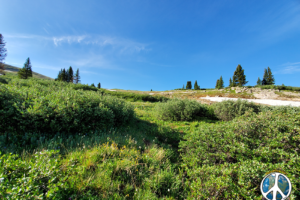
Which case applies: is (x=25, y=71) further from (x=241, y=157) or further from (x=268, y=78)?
(x=268, y=78)

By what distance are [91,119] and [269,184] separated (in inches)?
222

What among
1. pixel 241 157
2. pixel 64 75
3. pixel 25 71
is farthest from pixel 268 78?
pixel 25 71

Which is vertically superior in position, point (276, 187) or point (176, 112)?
point (176, 112)

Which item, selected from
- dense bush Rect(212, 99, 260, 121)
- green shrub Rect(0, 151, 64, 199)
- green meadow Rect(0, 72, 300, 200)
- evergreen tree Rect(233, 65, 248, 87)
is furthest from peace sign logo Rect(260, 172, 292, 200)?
evergreen tree Rect(233, 65, 248, 87)

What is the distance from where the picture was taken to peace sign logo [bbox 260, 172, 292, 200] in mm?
1259

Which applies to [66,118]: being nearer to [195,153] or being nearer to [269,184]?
[195,153]

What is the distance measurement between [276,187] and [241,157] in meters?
2.56

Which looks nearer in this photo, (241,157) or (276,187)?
(276,187)

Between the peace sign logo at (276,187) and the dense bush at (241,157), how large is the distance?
1049mm

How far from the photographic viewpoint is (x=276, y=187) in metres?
1.32

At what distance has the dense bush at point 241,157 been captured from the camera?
255cm

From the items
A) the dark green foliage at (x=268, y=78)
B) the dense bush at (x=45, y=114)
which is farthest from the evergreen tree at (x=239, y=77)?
the dense bush at (x=45, y=114)

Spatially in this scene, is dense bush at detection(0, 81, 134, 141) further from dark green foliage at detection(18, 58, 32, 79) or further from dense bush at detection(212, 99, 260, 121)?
dark green foliage at detection(18, 58, 32, 79)

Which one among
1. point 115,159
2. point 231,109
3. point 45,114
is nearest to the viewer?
point 115,159
